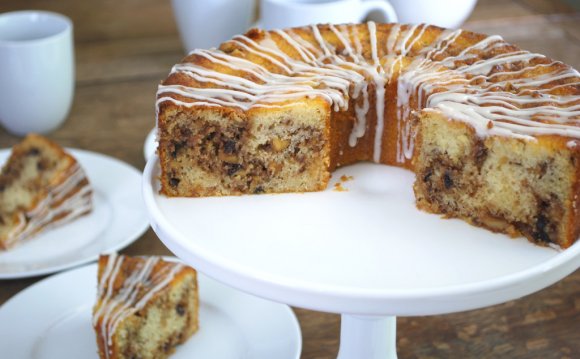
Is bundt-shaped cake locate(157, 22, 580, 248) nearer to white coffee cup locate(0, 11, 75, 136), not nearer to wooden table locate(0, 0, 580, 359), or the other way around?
wooden table locate(0, 0, 580, 359)

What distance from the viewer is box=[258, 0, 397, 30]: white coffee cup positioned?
1.85 m

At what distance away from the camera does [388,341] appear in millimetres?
1226

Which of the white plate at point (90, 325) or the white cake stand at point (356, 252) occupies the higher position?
the white cake stand at point (356, 252)

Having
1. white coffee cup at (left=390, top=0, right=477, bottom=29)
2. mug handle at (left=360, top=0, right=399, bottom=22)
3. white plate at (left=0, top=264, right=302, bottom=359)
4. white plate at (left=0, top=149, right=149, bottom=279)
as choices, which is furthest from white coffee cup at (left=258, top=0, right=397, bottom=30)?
white plate at (left=0, top=264, right=302, bottom=359)

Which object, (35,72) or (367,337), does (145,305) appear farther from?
(35,72)

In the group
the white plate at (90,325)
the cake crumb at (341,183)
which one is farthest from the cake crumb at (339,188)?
the white plate at (90,325)

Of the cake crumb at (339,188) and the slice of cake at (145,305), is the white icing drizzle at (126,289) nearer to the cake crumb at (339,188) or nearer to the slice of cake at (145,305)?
the slice of cake at (145,305)

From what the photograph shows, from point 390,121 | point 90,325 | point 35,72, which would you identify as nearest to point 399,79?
point 390,121

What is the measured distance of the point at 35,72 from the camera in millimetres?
1991

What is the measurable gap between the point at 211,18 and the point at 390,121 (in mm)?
997

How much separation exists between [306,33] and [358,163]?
9.7 inches

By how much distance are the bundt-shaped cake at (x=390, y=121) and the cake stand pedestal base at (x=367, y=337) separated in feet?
0.70

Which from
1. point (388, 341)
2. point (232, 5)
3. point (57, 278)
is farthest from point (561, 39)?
point (57, 278)

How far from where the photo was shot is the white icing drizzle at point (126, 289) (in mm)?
1369
